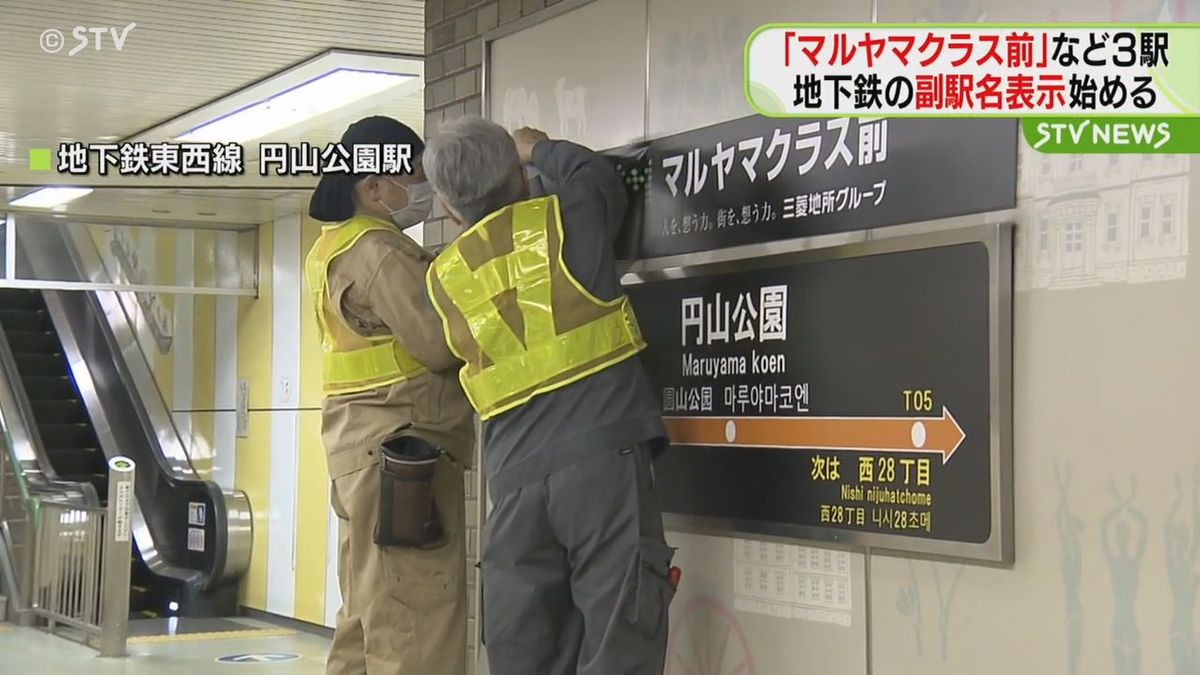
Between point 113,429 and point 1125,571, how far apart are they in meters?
10.4

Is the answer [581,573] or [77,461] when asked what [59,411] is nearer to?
[77,461]

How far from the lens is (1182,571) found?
2273 millimetres

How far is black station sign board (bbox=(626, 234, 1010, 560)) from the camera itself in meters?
2.63

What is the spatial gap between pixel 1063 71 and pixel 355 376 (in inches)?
75.0

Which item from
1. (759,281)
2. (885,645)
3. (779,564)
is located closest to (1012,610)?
(885,645)

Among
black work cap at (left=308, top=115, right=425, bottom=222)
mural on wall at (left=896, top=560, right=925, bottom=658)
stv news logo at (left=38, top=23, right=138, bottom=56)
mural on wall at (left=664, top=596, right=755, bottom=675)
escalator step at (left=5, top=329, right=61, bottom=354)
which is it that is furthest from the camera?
escalator step at (left=5, top=329, right=61, bottom=354)

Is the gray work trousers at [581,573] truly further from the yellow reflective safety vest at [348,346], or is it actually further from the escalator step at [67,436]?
the escalator step at [67,436]

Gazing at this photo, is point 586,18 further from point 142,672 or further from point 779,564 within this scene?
point 142,672

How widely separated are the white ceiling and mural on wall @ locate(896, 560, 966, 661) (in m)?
3.23

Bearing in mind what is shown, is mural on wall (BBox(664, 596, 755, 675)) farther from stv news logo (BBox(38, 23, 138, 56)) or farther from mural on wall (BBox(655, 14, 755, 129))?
stv news logo (BBox(38, 23, 138, 56))

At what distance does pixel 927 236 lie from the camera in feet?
8.92

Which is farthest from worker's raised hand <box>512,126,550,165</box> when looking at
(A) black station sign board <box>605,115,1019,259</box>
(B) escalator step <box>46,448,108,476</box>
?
(B) escalator step <box>46,448,108,476</box>

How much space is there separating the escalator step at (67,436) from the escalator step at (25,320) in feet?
3.62
